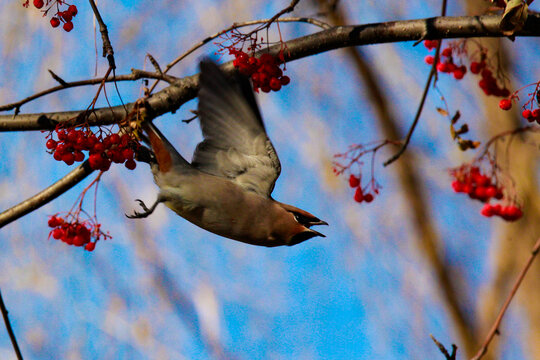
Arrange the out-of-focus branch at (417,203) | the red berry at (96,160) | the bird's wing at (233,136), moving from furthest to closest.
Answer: the out-of-focus branch at (417,203) < the bird's wing at (233,136) < the red berry at (96,160)

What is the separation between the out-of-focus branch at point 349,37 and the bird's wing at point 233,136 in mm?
103

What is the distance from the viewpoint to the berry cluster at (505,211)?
A: 469cm

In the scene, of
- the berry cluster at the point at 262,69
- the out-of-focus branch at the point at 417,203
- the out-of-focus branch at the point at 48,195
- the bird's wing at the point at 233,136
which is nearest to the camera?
the berry cluster at the point at 262,69

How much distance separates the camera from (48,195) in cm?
345

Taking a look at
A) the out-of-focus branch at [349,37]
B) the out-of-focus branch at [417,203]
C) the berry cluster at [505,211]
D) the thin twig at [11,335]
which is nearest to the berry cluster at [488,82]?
the berry cluster at [505,211]

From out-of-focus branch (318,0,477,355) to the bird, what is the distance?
5.93 m

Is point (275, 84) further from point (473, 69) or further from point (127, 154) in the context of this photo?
point (473, 69)

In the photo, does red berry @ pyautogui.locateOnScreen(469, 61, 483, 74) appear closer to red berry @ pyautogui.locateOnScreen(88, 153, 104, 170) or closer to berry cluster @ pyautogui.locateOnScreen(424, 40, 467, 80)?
berry cluster @ pyautogui.locateOnScreen(424, 40, 467, 80)

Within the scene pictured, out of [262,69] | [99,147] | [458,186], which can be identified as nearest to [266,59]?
[262,69]

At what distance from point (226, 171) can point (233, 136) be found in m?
0.21

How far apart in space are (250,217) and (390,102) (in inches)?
252

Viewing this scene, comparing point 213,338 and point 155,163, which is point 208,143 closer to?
point 155,163

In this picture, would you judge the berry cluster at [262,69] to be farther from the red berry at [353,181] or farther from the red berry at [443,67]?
the red berry at [443,67]

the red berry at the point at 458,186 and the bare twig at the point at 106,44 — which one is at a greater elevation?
the red berry at the point at 458,186
